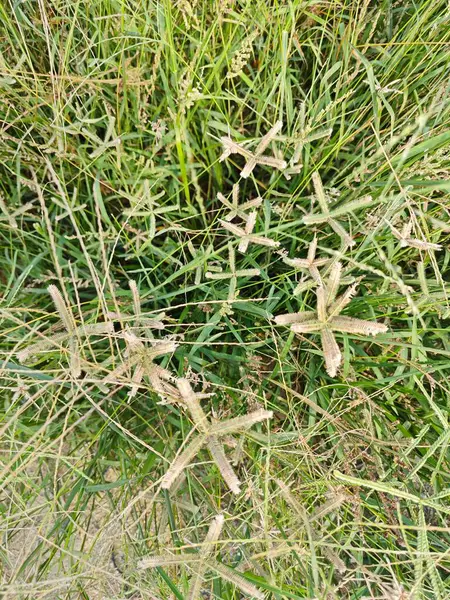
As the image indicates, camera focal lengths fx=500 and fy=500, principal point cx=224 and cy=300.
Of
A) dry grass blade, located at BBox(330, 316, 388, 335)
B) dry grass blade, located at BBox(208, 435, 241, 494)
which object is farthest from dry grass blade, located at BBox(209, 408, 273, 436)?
dry grass blade, located at BBox(330, 316, 388, 335)

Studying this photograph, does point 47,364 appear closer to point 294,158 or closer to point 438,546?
point 294,158

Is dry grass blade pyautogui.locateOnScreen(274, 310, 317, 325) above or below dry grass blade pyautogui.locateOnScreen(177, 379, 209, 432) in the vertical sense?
above

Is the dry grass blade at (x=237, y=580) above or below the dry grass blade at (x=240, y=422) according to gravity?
below

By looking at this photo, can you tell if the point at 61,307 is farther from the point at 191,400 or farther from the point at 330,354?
the point at 330,354

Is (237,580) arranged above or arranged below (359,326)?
below

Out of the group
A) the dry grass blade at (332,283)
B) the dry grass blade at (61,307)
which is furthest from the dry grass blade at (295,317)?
the dry grass blade at (61,307)

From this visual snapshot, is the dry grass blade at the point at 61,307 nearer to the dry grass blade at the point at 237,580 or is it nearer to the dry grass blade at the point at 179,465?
the dry grass blade at the point at 179,465

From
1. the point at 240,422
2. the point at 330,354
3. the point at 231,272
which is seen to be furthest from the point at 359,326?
the point at 231,272

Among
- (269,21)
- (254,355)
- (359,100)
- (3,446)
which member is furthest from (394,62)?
(3,446)

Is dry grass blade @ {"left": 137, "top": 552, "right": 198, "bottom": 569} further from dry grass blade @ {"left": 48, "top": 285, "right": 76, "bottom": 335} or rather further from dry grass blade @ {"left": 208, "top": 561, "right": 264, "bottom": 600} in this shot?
dry grass blade @ {"left": 48, "top": 285, "right": 76, "bottom": 335}
